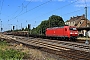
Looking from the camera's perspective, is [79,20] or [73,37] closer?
[73,37]

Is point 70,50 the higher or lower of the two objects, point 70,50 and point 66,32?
the lower

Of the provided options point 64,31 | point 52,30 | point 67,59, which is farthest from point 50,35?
point 67,59

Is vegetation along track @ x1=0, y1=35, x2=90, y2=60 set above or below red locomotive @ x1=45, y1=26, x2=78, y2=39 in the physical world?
below

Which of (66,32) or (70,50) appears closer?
(70,50)

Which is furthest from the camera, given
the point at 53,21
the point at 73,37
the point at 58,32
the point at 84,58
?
the point at 53,21

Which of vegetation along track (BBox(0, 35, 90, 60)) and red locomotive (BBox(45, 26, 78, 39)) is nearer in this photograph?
vegetation along track (BBox(0, 35, 90, 60))

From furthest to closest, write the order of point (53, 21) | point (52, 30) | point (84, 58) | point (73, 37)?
point (53, 21), point (52, 30), point (73, 37), point (84, 58)

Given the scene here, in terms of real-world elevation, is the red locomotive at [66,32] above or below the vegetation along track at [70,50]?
above

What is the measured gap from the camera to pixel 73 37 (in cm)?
4075

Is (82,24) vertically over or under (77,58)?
over

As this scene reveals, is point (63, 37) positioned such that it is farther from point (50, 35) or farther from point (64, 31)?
point (50, 35)

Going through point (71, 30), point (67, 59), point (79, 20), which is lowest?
point (67, 59)

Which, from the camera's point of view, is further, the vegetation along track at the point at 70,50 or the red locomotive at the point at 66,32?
the red locomotive at the point at 66,32

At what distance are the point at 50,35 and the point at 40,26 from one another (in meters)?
55.5
